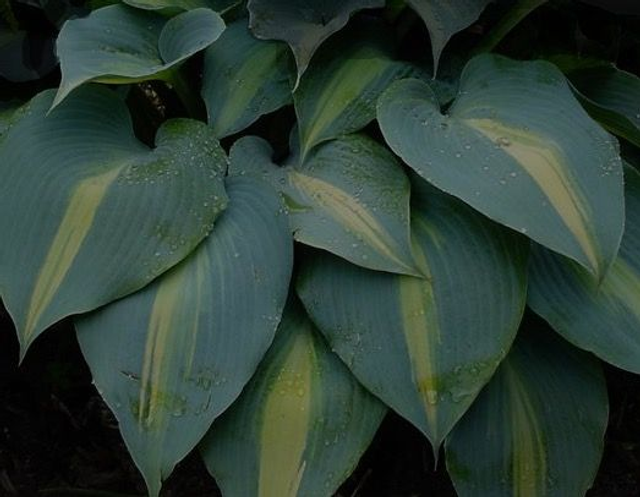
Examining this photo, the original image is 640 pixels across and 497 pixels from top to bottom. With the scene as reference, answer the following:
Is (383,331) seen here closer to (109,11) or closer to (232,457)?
(232,457)

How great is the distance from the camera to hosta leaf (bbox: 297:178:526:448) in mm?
1113

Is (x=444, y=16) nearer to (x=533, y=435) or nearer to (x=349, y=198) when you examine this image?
(x=349, y=198)

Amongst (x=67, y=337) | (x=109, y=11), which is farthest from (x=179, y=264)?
(x=67, y=337)

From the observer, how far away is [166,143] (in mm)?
1281

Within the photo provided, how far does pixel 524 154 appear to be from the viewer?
1145mm

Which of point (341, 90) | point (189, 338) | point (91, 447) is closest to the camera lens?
point (189, 338)

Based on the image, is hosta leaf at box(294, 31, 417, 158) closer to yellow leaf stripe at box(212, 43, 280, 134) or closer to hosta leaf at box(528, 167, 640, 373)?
yellow leaf stripe at box(212, 43, 280, 134)

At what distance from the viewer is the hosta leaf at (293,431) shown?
3.70 feet

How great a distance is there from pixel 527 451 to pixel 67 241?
1.85 feet

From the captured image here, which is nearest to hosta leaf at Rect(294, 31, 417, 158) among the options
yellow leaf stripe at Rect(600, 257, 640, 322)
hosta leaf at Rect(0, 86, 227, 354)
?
hosta leaf at Rect(0, 86, 227, 354)

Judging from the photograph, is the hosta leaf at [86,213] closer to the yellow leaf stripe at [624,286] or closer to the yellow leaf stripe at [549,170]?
the yellow leaf stripe at [549,170]

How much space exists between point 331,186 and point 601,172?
291 millimetres

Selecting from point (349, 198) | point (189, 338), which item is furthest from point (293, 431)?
point (349, 198)

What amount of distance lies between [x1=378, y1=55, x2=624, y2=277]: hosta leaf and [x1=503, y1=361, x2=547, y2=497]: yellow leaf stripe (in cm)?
25
